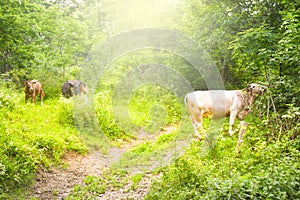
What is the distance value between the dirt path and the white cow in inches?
92.7

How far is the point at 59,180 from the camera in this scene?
Result: 7309mm

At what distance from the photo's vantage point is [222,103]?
27.2 feet

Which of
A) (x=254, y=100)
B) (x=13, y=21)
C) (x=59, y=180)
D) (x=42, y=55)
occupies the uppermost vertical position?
(x=13, y=21)

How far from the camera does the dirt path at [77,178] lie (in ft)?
21.6

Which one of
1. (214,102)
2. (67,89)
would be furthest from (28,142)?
(67,89)

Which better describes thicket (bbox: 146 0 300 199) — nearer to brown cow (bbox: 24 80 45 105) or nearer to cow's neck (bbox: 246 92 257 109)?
cow's neck (bbox: 246 92 257 109)

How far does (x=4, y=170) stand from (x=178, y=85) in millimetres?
10210

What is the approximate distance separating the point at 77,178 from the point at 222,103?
4.42m

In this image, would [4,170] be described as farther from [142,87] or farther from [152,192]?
[142,87]

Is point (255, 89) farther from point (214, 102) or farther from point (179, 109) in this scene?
point (179, 109)

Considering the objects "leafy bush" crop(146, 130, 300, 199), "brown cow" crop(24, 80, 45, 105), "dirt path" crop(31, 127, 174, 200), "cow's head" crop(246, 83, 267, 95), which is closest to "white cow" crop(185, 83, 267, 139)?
"cow's head" crop(246, 83, 267, 95)

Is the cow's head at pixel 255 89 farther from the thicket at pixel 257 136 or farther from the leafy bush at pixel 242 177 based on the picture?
the leafy bush at pixel 242 177

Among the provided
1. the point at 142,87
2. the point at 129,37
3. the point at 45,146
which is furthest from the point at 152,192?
the point at 129,37

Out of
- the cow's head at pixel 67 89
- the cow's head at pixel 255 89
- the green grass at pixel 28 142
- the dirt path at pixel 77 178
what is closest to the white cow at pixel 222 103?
the cow's head at pixel 255 89
